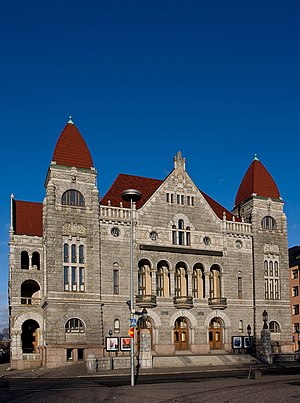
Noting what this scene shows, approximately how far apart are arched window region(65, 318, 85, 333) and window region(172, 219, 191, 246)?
42.3 ft

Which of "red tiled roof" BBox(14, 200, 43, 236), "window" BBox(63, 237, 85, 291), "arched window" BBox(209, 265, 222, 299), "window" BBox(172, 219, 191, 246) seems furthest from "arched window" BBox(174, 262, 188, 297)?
Answer: "red tiled roof" BBox(14, 200, 43, 236)

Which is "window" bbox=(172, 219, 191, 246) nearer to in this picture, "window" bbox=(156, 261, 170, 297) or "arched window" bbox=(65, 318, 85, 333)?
"window" bbox=(156, 261, 170, 297)

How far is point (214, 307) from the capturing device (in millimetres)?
59125

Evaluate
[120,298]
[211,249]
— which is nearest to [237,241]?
[211,249]

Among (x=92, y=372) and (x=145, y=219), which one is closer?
(x=92, y=372)

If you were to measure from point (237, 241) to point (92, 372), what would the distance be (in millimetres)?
24532

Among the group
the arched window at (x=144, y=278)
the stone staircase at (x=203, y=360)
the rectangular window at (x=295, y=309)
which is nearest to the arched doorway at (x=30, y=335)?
the arched window at (x=144, y=278)

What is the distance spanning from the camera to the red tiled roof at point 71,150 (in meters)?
55.0

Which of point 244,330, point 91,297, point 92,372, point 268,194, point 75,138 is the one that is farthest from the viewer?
point 268,194

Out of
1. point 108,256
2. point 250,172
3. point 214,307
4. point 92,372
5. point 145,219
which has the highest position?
point 250,172

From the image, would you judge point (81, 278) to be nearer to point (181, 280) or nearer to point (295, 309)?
point (181, 280)

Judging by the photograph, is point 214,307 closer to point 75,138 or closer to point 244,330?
point 244,330

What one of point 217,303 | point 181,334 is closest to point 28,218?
point 181,334

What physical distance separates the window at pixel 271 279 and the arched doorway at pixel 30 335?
24.5 metres
